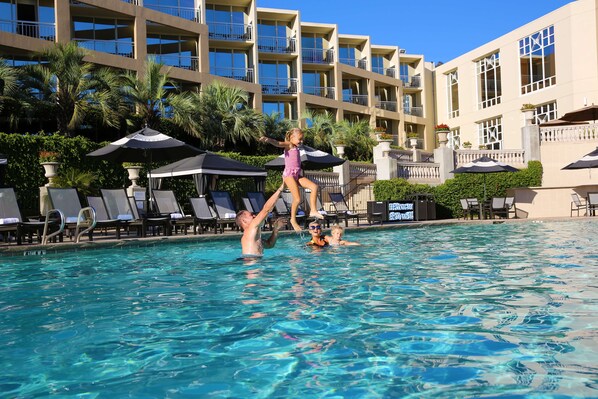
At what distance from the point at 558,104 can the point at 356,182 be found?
44.4 ft

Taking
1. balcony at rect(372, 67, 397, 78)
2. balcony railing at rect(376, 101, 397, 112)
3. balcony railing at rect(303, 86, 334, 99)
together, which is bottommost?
balcony railing at rect(376, 101, 397, 112)

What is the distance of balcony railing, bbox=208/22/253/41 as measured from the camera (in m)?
34.7

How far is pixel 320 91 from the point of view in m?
40.5

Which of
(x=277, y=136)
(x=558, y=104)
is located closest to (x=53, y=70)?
(x=277, y=136)

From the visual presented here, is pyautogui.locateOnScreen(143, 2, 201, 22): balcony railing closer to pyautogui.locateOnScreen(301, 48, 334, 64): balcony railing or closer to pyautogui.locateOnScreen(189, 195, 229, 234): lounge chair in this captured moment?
pyautogui.locateOnScreen(301, 48, 334, 64): balcony railing

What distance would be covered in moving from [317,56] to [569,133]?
2064 cm

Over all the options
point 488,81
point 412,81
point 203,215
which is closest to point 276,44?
point 412,81

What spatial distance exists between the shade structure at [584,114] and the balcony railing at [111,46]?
20.2 metres

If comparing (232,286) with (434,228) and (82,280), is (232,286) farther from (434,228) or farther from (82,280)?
(434,228)

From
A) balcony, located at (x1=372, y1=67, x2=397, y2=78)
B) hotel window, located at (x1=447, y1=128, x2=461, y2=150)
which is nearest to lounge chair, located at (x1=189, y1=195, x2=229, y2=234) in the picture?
hotel window, located at (x1=447, y1=128, x2=461, y2=150)

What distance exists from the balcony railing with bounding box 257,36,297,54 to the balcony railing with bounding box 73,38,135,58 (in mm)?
10953

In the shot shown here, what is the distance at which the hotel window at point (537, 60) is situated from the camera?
103 feet

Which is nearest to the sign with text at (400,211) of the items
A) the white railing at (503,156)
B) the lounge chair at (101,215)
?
the white railing at (503,156)

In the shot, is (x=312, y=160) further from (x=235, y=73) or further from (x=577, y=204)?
(x=235, y=73)
